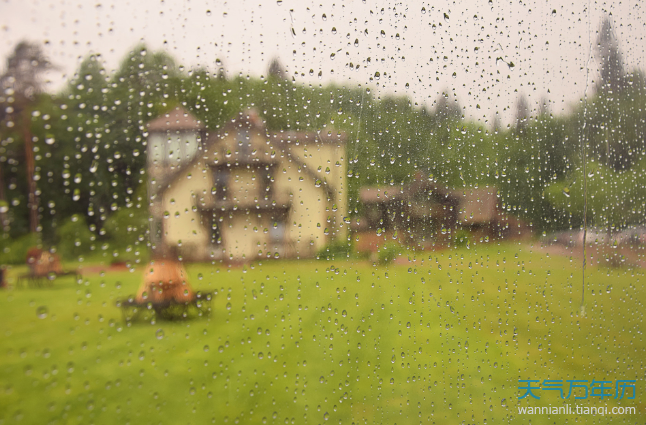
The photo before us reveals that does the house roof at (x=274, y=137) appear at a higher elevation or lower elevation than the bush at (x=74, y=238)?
higher

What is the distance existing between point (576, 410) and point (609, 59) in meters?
1.57

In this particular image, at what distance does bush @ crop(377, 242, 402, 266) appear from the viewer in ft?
4.54

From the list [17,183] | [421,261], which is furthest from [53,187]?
[421,261]

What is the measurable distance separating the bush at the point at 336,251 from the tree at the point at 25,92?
2.53 feet

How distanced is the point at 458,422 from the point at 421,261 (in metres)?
0.63

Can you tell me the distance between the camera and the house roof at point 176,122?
110cm

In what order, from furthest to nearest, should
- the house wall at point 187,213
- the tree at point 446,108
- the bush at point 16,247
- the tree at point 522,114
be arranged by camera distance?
the tree at point 522,114, the tree at point 446,108, the house wall at point 187,213, the bush at point 16,247

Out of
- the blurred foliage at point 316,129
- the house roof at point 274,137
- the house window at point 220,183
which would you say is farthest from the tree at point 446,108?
the house window at point 220,183

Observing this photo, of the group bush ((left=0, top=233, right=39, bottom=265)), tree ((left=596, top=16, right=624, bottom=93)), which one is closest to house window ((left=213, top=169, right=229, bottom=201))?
bush ((left=0, top=233, right=39, bottom=265))

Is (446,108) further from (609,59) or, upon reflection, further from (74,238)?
(74,238)

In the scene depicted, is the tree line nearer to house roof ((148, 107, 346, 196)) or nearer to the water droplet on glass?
house roof ((148, 107, 346, 196))

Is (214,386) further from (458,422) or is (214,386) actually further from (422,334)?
(458,422)

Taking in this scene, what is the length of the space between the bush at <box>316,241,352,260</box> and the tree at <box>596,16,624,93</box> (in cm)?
145

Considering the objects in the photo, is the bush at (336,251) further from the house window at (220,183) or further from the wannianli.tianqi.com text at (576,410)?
the wannianli.tianqi.com text at (576,410)
